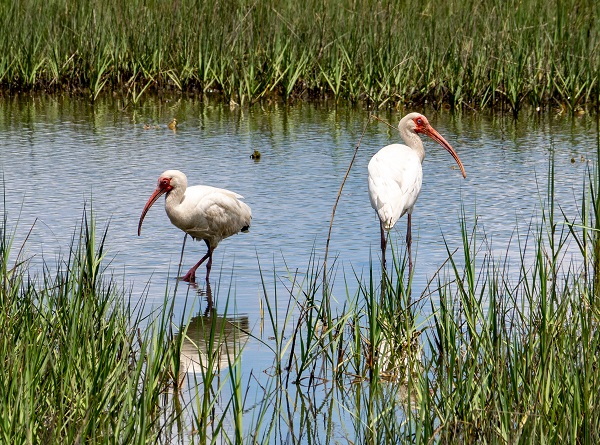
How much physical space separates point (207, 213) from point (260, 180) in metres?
2.37

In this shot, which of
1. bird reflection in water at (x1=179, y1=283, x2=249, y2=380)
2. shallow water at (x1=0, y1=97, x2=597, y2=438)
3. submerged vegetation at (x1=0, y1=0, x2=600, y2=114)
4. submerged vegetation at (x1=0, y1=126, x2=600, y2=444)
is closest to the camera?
submerged vegetation at (x1=0, y1=126, x2=600, y2=444)

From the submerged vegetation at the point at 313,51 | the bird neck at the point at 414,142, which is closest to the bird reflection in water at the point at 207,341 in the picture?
the bird neck at the point at 414,142

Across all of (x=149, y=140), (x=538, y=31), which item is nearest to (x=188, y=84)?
(x=149, y=140)

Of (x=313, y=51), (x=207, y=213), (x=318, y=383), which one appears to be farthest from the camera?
(x=313, y=51)

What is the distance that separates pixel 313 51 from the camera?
13.4 m

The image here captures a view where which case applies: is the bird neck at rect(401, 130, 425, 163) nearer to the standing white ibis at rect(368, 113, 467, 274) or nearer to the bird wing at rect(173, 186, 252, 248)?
the standing white ibis at rect(368, 113, 467, 274)

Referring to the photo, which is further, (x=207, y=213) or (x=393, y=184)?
(x=207, y=213)

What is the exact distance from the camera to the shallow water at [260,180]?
275 inches

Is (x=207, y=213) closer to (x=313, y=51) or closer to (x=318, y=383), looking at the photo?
(x=318, y=383)

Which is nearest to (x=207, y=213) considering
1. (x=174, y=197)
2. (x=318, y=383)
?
(x=174, y=197)

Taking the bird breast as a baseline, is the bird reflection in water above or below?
below

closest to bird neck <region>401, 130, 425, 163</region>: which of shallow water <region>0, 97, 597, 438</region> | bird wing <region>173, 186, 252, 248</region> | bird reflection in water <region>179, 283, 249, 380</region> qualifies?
shallow water <region>0, 97, 597, 438</region>

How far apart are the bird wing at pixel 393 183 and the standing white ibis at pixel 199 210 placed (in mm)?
885

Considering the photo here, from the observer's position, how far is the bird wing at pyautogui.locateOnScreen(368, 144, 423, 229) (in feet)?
23.0
